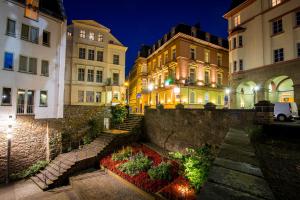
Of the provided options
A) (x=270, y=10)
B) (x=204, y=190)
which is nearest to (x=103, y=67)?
(x=270, y=10)

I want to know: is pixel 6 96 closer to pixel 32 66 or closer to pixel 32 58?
pixel 32 66

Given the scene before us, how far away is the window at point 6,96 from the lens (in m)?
16.0

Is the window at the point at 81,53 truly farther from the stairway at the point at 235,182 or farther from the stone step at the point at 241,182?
the stone step at the point at 241,182

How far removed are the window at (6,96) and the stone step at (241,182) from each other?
19.1 metres

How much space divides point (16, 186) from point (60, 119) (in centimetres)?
730

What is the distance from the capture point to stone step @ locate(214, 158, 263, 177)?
344cm

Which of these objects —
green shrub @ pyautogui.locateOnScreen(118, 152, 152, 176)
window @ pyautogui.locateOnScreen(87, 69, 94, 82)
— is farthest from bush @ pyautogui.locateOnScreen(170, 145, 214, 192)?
window @ pyautogui.locateOnScreen(87, 69, 94, 82)

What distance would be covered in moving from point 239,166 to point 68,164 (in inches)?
606

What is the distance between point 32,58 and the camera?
17938 millimetres

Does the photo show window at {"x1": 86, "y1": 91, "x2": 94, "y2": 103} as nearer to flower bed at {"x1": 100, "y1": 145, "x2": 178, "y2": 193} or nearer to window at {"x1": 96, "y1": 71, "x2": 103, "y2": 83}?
window at {"x1": 96, "y1": 71, "x2": 103, "y2": 83}

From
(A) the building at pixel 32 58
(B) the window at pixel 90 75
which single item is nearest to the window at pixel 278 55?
(A) the building at pixel 32 58

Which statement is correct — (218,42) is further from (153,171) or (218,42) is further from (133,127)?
(153,171)

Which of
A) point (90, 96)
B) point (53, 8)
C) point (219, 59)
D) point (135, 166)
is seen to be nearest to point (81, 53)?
point (90, 96)

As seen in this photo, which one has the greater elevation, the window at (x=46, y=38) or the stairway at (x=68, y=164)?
the window at (x=46, y=38)
